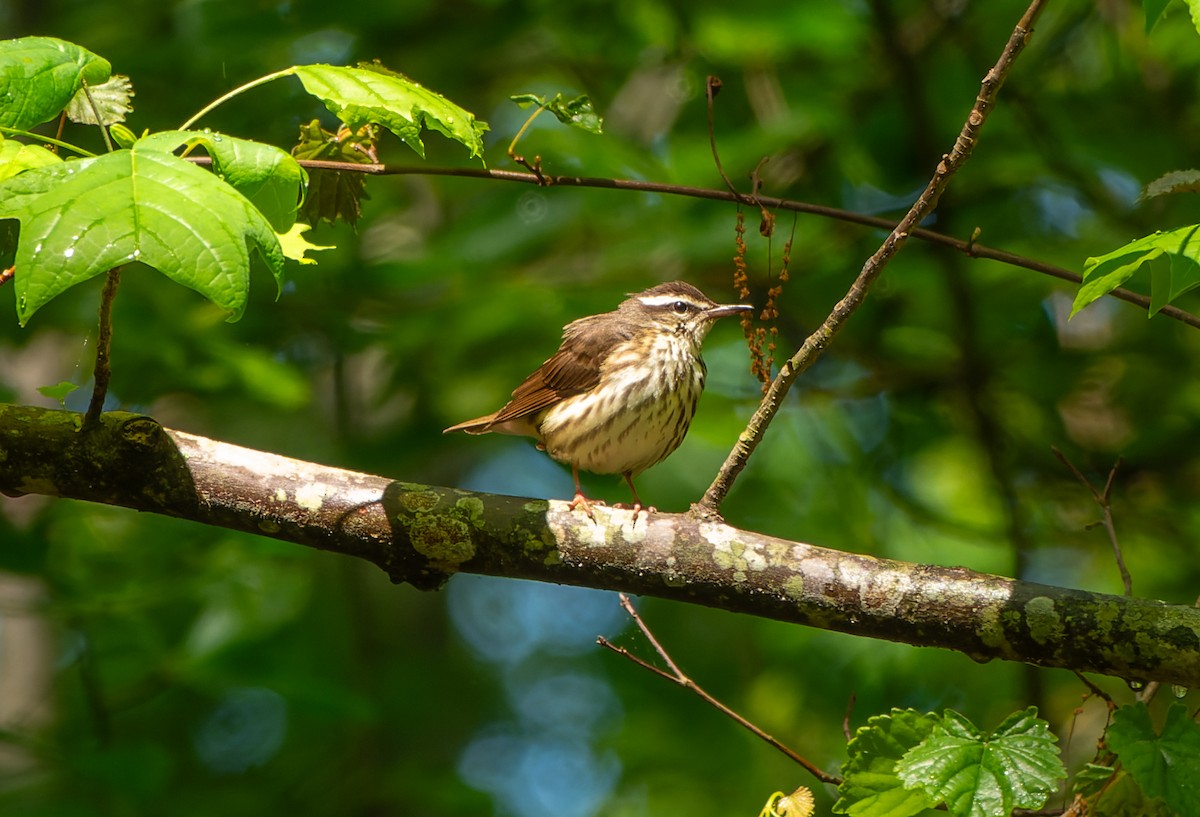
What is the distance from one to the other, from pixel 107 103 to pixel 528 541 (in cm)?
155

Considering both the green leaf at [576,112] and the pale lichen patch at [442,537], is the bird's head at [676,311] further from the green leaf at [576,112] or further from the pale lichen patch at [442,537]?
the pale lichen patch at [442,537]

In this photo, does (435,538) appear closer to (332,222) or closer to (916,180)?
(332,222)

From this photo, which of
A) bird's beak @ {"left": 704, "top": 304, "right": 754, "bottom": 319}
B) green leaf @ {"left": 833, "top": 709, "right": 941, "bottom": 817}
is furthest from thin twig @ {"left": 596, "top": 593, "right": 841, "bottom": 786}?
bird's beak @ {"left": 704, "top": 304, "right": 754, "bottom": 319}

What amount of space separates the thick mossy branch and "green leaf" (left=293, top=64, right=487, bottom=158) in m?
1.00

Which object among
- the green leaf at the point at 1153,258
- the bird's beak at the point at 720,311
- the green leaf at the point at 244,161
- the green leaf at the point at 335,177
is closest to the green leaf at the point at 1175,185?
the green leaf at the point at 1153,258

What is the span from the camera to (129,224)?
220cm

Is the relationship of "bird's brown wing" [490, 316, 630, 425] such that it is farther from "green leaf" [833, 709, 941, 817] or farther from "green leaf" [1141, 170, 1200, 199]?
"green leaf" [1141, 170, 1200, 199]

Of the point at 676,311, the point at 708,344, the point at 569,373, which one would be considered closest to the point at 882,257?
the point at 569,373

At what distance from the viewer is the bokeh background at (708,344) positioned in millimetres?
6172

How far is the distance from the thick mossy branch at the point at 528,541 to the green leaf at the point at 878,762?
228 mm

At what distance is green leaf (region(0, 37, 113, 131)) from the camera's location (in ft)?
8.27

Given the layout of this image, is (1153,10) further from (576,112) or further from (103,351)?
(103,351)

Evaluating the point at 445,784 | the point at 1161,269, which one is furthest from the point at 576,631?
the point at 1161,269

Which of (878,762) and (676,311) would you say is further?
(676,311)
